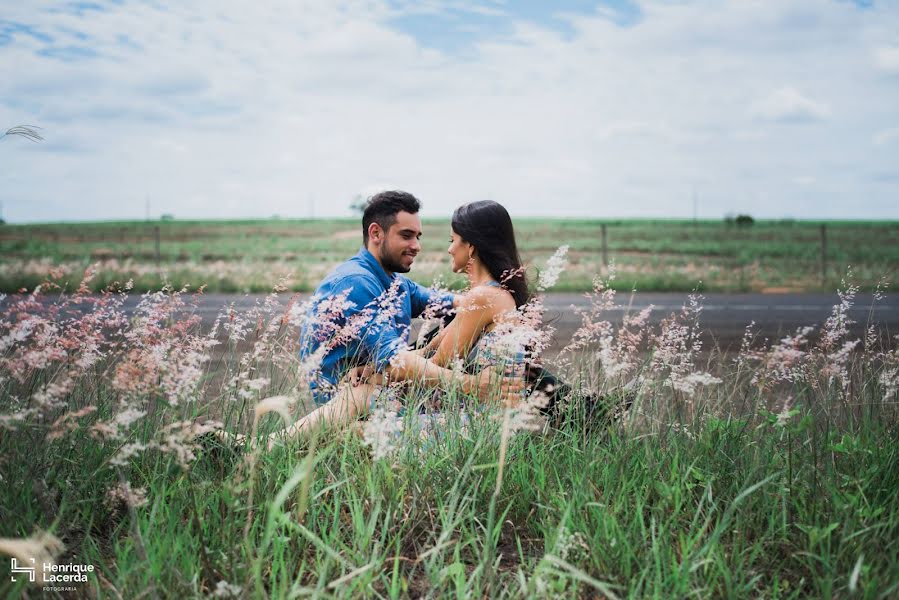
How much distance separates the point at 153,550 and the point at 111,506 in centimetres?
52

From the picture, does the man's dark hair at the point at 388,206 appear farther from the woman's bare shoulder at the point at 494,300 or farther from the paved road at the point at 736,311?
the paved road at the point at 736,311

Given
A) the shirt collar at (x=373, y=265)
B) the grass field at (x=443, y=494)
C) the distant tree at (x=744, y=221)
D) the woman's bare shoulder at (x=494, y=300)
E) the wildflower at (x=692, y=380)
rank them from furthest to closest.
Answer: the distant tree at (x=744, y=221) < the shirt collar at (x=373, y=265) < the woman's bare shoulder at (x=494, y=300) < the wildflower at (x=692, y=380) < the grass field at (x=443, y=494)

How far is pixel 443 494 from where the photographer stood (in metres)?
2.34

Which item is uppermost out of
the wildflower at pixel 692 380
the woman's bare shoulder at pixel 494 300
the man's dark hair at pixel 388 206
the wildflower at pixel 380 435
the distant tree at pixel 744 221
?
the distant tree at pixel 744 221

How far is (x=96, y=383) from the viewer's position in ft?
9.66

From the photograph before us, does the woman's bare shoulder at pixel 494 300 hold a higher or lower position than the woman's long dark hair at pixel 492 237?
lower

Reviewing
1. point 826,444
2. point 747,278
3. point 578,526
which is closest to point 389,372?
point 578,526

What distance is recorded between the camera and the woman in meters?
2.75

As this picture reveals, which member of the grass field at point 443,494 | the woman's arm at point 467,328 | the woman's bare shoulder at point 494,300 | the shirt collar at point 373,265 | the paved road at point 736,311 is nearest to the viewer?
the grass field at point 443,494

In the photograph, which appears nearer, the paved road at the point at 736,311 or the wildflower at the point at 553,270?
the wildflower at the point at 553,270

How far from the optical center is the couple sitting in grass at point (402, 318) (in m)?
2.70
